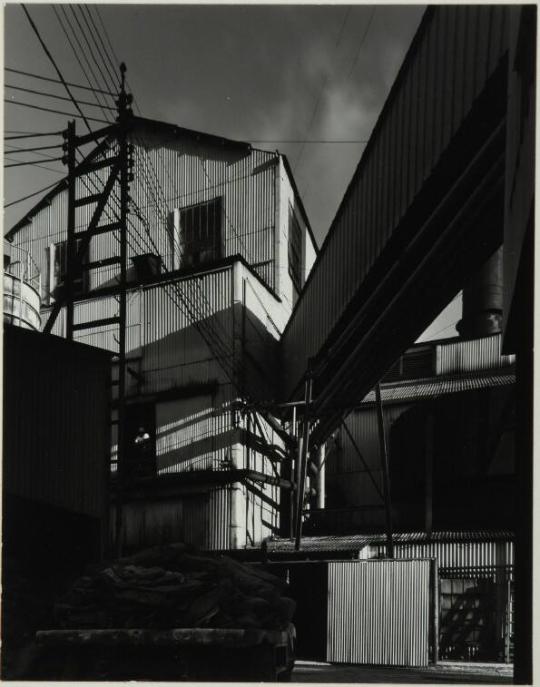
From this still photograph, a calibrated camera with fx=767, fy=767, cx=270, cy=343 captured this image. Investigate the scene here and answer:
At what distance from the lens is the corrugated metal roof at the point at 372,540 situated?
57.8 ft

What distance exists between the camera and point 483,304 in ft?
89.4

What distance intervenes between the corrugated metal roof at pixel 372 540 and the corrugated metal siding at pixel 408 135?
5.13 meters

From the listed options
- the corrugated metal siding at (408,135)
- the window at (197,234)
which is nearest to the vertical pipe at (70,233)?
the corrugated metal siding at (408,135)

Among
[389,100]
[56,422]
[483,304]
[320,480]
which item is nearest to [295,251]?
[483,304]

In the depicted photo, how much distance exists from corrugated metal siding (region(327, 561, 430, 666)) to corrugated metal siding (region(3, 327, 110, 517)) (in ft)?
17.8

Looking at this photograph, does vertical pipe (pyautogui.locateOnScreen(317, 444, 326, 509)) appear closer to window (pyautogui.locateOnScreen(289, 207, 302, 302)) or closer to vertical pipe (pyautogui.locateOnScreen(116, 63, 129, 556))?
window (pyautogui.locateOnScreen(289, 207, 302, 302))

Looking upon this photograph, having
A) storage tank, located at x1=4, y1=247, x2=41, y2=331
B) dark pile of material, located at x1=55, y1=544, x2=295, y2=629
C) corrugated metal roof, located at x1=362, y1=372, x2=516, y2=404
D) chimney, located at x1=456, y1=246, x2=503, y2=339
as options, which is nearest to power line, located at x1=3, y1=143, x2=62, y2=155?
storage tank, located at x1=4, y1=247, x2=41, y2=331

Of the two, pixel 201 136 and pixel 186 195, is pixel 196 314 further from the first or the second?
pixel 201 136

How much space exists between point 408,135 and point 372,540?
10.7 m

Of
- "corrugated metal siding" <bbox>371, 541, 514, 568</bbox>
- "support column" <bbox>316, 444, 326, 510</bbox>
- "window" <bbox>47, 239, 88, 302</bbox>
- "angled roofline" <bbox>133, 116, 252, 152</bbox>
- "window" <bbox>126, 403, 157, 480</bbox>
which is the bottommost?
"corrugated metal siding" <bbox>371, 541, 514, 568</bbox>

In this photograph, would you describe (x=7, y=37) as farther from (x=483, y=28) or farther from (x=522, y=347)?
(x=522, y=347)

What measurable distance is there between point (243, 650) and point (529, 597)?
2543mm

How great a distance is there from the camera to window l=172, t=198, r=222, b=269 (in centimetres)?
2586

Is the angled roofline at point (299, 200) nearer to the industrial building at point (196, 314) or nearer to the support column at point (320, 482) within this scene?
the industrial building at point (196, 314)
